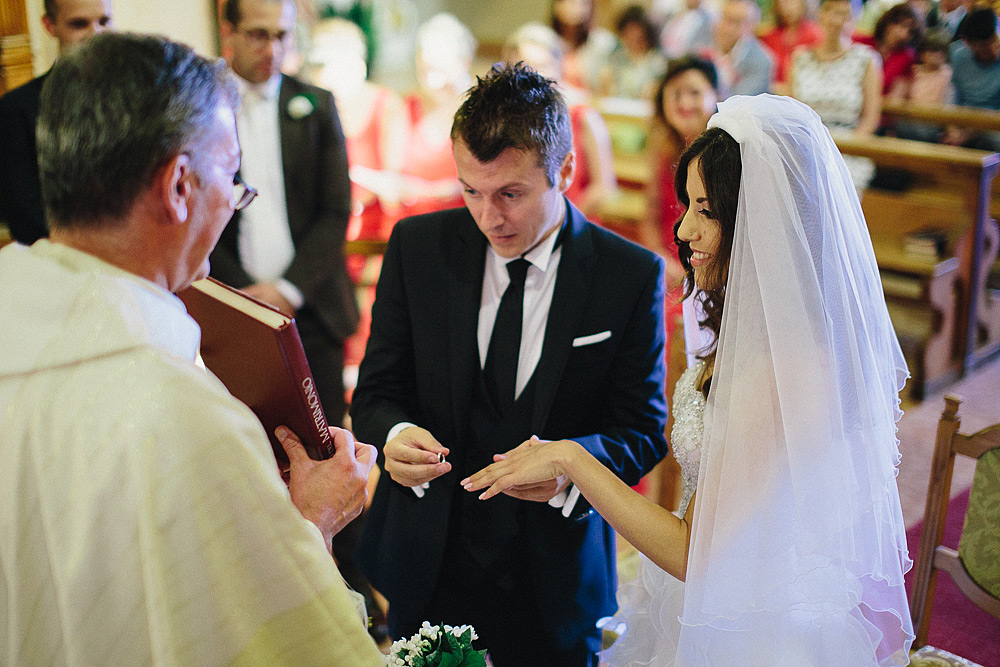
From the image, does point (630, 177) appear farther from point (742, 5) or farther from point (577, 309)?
point (577, 309)

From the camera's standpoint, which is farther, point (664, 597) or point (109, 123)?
point (664, 597)

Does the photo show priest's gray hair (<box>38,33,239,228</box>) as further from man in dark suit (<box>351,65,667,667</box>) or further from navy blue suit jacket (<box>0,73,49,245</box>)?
navy blue suit jacket (<box>0,73,49,245</box>)

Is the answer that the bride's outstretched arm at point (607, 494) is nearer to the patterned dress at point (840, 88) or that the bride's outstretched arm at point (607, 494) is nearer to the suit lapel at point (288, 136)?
the suit lapel at point (288, 136)

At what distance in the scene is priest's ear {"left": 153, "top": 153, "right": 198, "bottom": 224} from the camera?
1044 millimetres

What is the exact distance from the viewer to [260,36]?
10.1 feet

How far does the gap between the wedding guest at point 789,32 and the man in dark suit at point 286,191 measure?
5004 mm

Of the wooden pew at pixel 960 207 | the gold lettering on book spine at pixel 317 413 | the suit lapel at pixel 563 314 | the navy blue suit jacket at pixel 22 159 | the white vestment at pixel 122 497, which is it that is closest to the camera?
the white vestment at pixel 122 497

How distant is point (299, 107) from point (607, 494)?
2168 millimetres

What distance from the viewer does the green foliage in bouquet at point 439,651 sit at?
57.6 inches

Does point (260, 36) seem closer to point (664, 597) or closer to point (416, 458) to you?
point (416, 458)

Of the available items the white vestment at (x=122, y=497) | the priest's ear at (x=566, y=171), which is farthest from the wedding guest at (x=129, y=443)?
the priest's ear at (x=566, y=171)

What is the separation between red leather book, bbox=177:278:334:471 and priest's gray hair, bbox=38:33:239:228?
285 millimetres

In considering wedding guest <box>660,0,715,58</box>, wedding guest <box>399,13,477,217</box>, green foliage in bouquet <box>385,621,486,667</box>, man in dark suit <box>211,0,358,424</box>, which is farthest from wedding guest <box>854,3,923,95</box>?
green foliage in bouquet <box>385,621,486,667</box>

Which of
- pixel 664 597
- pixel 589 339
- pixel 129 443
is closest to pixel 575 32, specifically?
pixel 589 339
